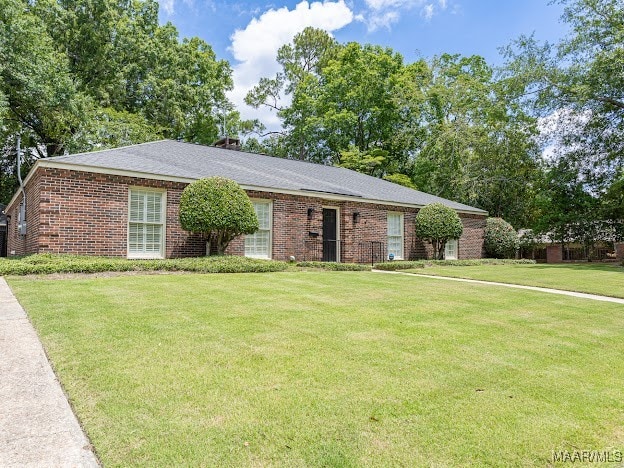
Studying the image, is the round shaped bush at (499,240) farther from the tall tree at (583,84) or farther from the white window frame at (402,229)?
the white window frame at (402,229)

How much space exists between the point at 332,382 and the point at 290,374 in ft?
1.16

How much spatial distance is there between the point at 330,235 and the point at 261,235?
304cm

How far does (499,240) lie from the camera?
20.4m

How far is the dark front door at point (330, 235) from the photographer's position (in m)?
15.8

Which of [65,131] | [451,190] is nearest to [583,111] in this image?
[451,190]

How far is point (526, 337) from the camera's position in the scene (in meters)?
4.63

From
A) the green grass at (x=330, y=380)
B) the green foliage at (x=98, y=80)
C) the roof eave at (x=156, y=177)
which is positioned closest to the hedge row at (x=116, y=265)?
the roof eave at (x=156, y=177)

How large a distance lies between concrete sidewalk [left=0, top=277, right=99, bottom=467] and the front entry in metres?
12.4

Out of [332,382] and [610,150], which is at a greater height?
[610,150]

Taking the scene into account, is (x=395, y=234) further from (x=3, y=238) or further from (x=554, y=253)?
(x=3, y=238)

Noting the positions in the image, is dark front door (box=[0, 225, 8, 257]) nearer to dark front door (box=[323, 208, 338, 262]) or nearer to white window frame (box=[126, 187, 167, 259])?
white window frame (box=[126, 187, 167, 259])

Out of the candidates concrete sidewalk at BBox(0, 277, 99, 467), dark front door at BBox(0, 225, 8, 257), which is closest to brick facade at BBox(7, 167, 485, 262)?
dark front door at BBox(0, 225, 8, 257)

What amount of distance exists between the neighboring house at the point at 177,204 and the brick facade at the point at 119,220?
3 cm

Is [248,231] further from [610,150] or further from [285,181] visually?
[610,150]
